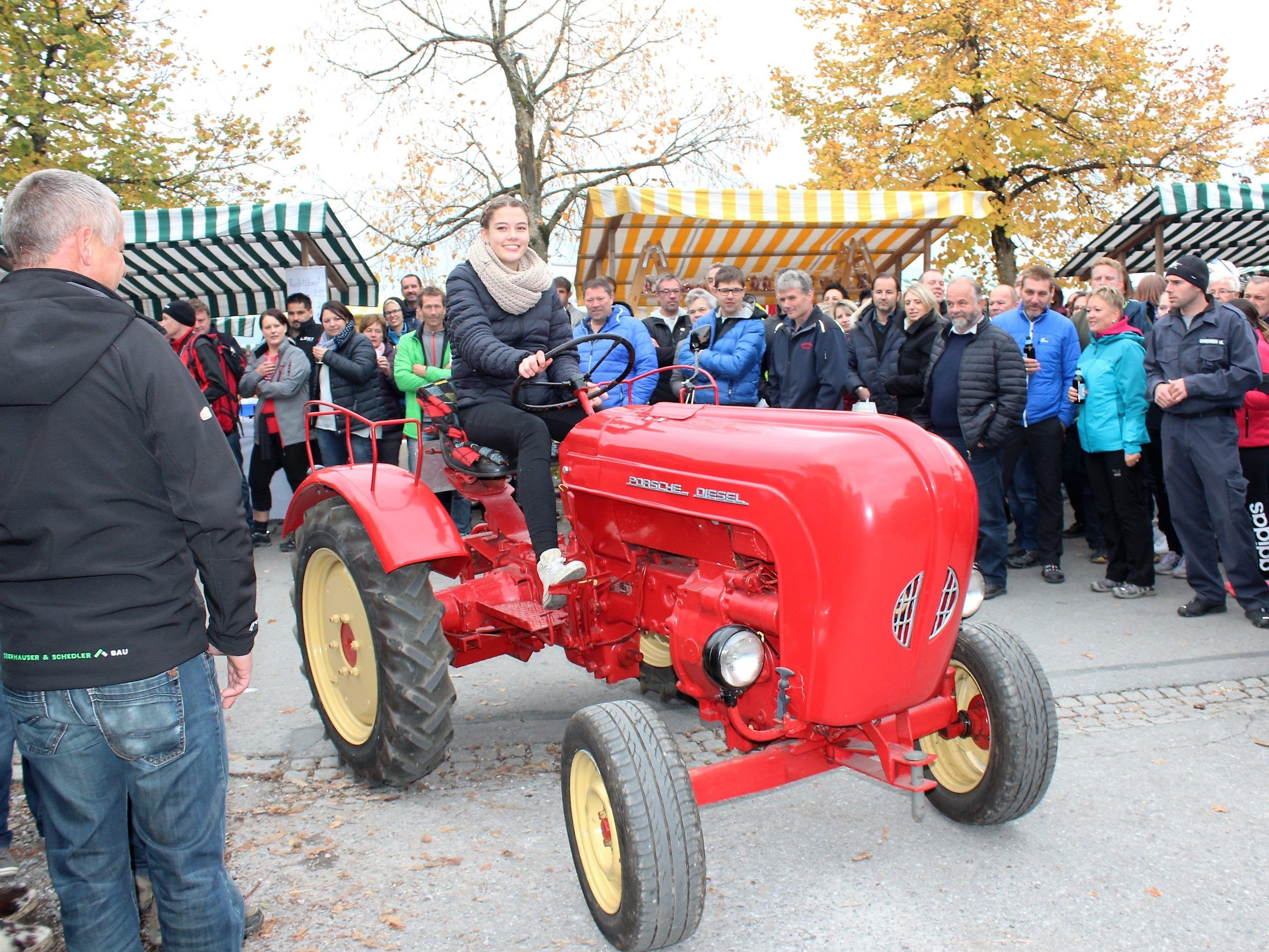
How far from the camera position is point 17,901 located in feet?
8.73

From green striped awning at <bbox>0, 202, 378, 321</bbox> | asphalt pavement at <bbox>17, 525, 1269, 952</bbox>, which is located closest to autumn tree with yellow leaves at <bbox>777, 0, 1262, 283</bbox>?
green striped awning at <bbox>0, 202, 378, 321</bbox>

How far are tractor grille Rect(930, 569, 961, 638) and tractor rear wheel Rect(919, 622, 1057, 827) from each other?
411 mm

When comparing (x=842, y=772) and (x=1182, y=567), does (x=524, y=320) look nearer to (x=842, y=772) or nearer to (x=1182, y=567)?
(x=842, y=772)

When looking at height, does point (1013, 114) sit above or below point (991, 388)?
above

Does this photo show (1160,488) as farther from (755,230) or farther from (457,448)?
(755,230)

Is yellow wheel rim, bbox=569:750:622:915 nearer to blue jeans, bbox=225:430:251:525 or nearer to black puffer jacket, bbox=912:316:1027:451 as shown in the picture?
black puffer jacket, bbox=912:316:1027:451

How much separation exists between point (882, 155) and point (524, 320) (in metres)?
15.8

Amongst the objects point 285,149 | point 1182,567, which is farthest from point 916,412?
point 285,149

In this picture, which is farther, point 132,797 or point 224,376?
point 224,376

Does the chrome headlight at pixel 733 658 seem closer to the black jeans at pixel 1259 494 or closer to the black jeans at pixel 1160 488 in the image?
the black jeans at pixel 1259 494

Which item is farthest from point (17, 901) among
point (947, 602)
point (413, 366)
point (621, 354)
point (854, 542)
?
point (413, 366)

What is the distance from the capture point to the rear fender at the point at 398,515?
3363 millimetres

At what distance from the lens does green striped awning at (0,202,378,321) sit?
33.0 feet

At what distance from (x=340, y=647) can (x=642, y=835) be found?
73.9 inches
